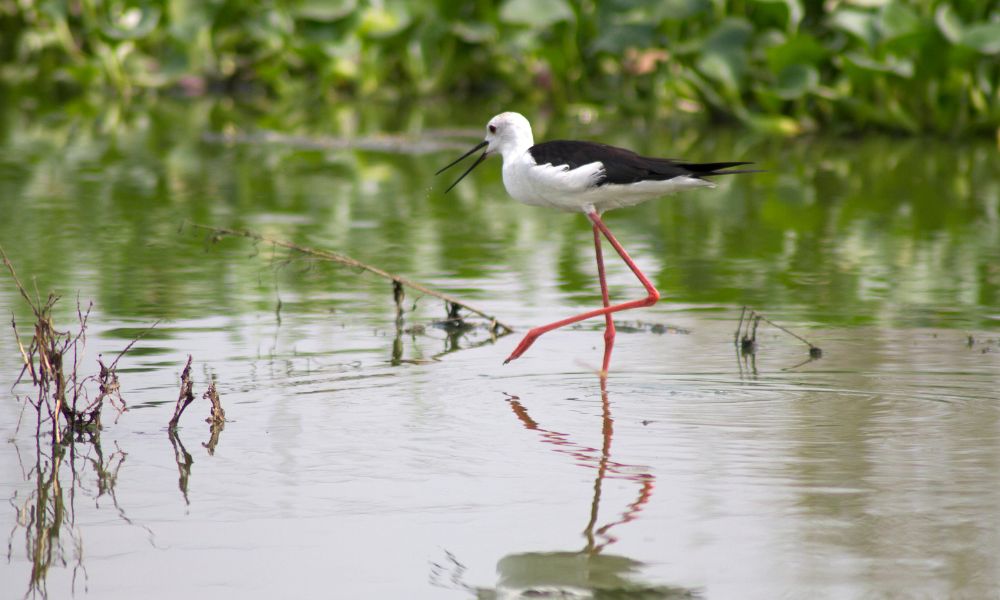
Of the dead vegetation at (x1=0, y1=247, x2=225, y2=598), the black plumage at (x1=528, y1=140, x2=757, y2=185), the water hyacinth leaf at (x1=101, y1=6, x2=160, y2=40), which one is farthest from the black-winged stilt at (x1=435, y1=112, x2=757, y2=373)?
the water hyacinth leaf at (x1=101, y1=6, x2=160, y2=40)

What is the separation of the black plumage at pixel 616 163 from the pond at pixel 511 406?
0.63 meters

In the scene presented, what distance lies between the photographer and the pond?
3.29 metres

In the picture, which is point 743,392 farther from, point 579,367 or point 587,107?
point 587,107

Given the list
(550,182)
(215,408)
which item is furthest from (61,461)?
(550,182)

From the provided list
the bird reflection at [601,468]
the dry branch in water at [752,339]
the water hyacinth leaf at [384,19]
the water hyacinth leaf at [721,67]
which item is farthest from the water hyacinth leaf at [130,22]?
the bird reflection at [601,468]

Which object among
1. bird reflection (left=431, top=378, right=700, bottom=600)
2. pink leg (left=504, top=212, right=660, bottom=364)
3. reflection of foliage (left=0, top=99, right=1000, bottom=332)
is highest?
reflection of foliage (left=0, top=99, right=1000, bottom=332)

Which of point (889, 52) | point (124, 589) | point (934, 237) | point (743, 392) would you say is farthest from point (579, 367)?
point (889, 52)

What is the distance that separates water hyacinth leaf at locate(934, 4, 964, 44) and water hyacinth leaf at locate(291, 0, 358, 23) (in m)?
6.13

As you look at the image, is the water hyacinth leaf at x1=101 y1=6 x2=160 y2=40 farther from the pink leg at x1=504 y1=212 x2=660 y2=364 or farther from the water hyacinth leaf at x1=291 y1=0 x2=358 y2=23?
the pink leg at x1=504 y1=212 x2=660 y2=364

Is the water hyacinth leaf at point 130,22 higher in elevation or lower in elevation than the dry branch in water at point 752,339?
higher

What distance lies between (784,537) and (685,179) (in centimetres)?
196

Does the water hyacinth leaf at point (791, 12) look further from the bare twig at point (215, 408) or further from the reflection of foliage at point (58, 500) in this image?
the reflection of foliage at point (58, 500)

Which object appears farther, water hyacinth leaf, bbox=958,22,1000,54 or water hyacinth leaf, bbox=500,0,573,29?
water hyacinth leaf, bbox=500,0,573,29

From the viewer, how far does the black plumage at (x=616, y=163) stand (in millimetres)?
5191
